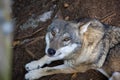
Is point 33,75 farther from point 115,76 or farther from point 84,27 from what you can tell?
point 115,76

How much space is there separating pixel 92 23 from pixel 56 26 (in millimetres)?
514

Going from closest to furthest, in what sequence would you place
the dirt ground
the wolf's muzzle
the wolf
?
1. the wolf's muzzle
2. the wolf
3. the dirt ground

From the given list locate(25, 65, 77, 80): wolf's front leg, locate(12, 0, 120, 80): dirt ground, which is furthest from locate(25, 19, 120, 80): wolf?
locate(12, 0, 120, 80): dirt ground

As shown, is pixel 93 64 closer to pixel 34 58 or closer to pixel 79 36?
pixel 79 36

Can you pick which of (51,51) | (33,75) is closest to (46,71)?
(33,75)

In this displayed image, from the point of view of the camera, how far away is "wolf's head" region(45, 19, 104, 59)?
122 inches

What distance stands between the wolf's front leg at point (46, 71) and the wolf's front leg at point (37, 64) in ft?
0.34

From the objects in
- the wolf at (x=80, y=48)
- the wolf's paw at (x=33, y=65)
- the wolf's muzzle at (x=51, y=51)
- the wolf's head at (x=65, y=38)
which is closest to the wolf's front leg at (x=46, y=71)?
the wolf at (x=80, y=48)

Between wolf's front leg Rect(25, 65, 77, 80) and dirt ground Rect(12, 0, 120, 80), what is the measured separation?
0.37ft

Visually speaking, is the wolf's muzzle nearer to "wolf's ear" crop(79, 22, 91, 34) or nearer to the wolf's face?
the wolf's face

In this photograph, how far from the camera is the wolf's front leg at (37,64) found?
3734mm

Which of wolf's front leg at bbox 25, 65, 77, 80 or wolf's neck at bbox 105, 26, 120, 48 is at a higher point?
wolf's neck at bbox 105, 26, 120, 48

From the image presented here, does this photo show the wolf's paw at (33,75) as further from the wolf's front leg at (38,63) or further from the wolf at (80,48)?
the wolf's front leg at (38,63)

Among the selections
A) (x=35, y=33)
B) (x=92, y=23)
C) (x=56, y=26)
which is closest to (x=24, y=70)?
(x=35, y=33)
